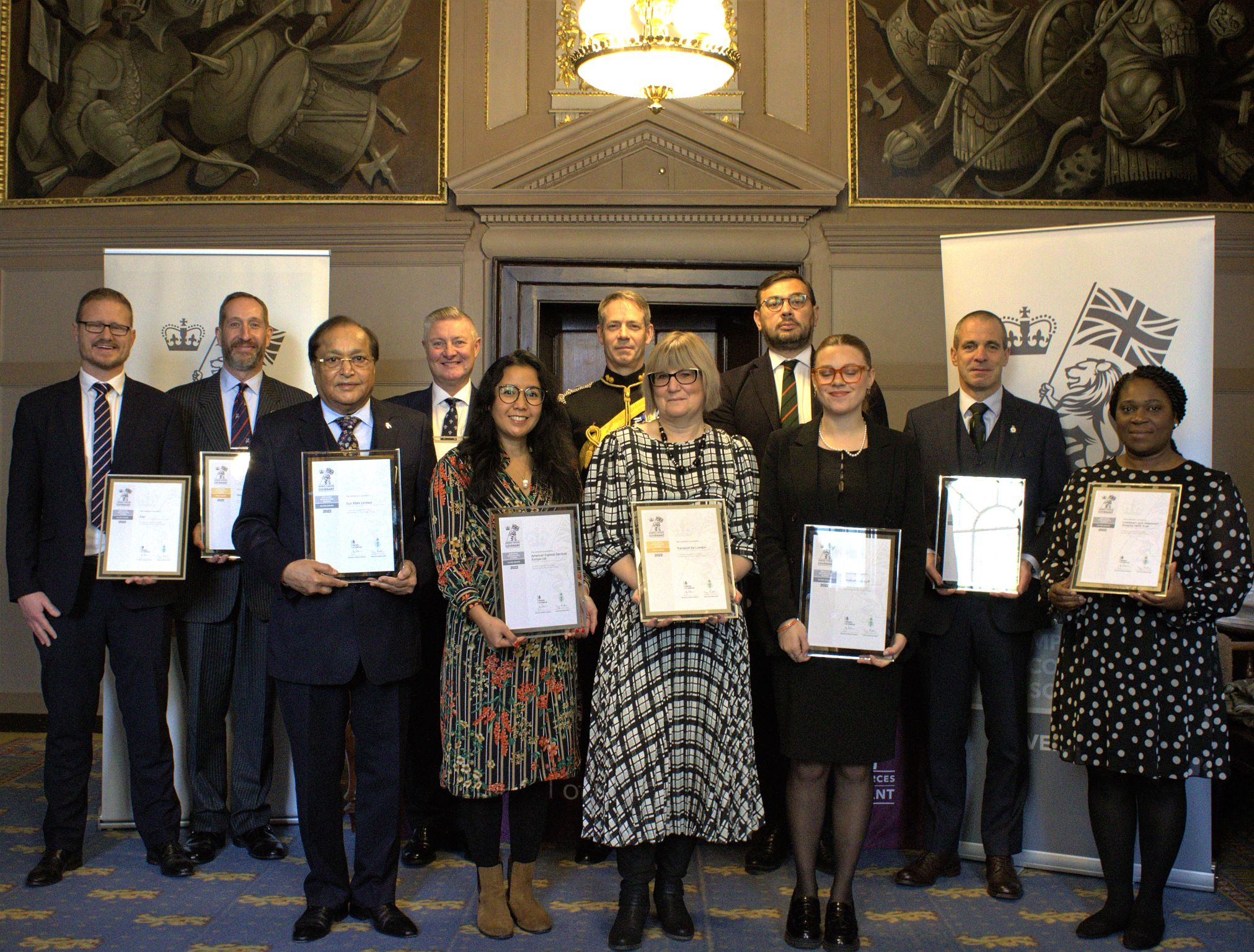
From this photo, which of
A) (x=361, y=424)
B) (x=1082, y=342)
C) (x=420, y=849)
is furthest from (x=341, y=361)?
(x=1082, y=342)

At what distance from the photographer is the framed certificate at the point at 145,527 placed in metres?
3.56

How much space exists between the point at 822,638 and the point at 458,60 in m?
4.41

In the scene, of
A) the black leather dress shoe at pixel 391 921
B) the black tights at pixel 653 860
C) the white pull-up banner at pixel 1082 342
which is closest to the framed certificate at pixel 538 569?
the black tights at pixel 653 860

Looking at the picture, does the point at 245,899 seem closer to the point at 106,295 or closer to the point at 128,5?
the point at 106,295

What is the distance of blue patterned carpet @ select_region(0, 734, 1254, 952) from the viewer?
3129mm

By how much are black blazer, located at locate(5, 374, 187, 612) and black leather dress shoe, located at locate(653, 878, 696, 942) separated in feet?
6.73

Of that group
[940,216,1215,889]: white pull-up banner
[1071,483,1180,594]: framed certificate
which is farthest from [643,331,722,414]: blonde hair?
[940,216,1215,889]: white pull-up banner

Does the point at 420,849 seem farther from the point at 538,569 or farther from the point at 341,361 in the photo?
the point at 341,361

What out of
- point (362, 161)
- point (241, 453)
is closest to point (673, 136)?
point (362, 161)

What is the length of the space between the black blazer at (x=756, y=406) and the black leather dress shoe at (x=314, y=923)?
2.07m

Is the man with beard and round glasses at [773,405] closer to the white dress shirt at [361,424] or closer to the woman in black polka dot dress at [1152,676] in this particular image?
the woman in black polka dot dress at [1152,676]

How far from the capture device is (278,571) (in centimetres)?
301

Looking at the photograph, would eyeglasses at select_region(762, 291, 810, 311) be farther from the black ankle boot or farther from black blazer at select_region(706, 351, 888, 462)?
the black ankle boot

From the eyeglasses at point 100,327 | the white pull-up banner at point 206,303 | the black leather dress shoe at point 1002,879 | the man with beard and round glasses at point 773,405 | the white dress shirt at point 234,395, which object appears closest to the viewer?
the black leather dress shoe at point 1002,879
